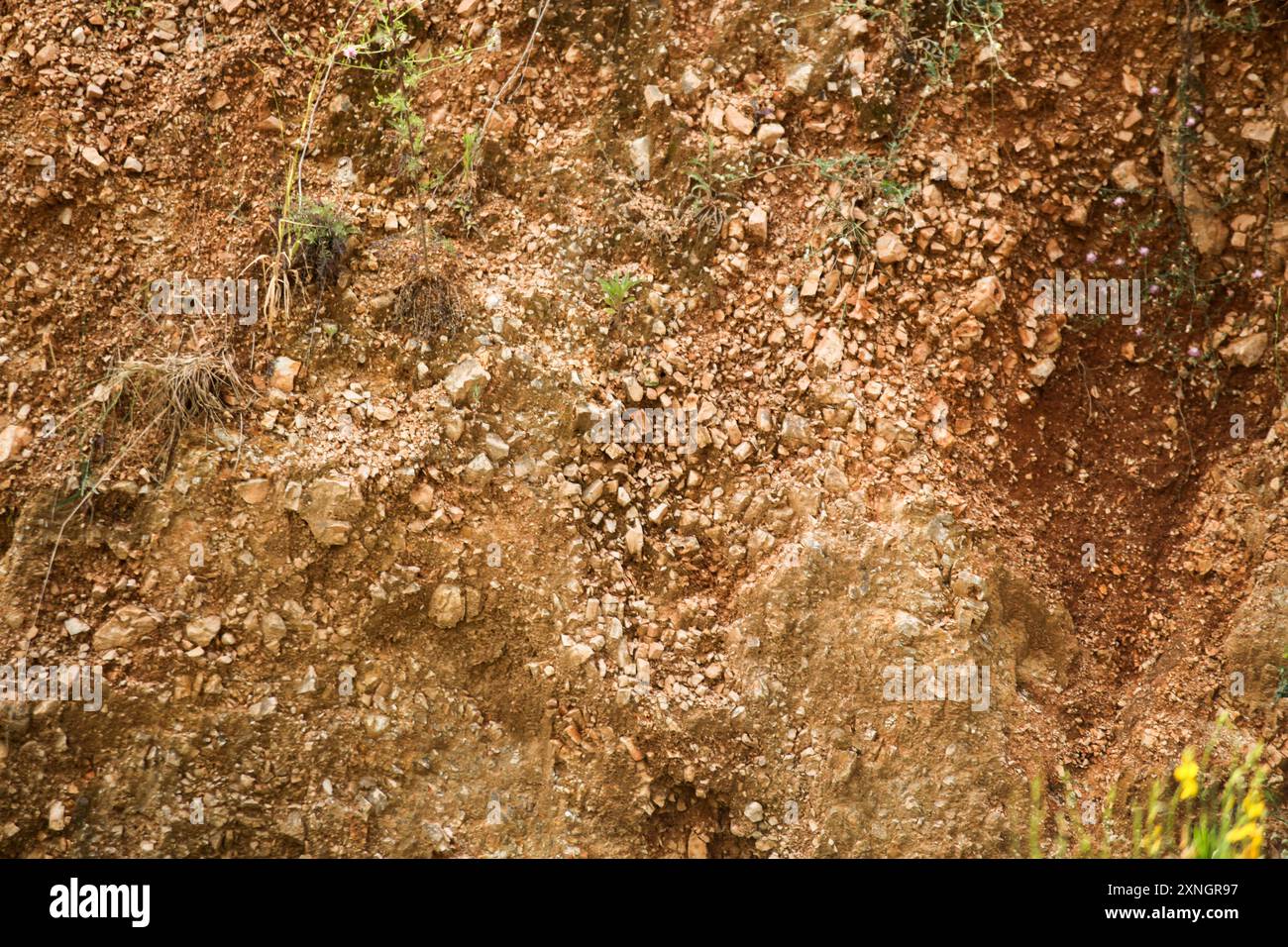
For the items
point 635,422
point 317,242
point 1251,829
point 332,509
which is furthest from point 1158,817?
point 317,242

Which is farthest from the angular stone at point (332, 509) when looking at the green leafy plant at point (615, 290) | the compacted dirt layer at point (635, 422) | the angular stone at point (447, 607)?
the green leafy plant at point (615, 290)

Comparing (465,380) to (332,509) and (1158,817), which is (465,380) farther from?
(1158,817)

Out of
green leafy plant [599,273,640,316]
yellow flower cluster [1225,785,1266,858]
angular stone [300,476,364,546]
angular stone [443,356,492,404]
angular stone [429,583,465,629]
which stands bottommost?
yellow flower cluster [1225,785,1266,858]

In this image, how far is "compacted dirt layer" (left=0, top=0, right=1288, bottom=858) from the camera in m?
3.64

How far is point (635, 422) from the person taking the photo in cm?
403

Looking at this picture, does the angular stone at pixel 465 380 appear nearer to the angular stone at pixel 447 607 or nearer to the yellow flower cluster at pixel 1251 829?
the angular stone at pixel 447 607

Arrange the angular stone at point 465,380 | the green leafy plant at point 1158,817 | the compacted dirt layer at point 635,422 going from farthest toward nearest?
the angular stone at point 465,380
the compacted dirt layer at point 635,422
the green leafy plant at point 1158,817

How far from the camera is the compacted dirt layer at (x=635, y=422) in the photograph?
3645 millimetres

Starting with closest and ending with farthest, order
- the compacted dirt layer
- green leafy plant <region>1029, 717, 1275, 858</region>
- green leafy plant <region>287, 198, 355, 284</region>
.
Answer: green leafy plant <region>1029, 717, 1275, 858</region>, the compacted dirt layer, green leafy plant <region>287, 198, 355, 284</region>

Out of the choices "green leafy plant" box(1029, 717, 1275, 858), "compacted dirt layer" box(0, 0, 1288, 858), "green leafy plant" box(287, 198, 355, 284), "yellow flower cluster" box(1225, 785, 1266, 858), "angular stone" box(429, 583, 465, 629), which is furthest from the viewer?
"green leafy plant" box(287, 198, 355, 284)

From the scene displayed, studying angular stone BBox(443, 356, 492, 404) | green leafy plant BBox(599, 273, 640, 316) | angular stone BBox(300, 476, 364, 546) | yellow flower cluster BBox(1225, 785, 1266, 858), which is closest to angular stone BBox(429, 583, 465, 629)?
angular stone BBox(300, 476, 364, 546)

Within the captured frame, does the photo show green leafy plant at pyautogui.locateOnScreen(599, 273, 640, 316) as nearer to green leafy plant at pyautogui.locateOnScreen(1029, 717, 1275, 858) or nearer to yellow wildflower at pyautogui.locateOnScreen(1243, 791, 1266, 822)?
green leafy plant at pyautogui.locateOnScreen(1029, 717, 1275, 858)

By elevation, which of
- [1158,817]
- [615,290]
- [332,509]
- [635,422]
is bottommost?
[1158,817]

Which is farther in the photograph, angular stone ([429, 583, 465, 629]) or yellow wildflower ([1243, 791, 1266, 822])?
angular stone ([429, 583, 465, 629])
